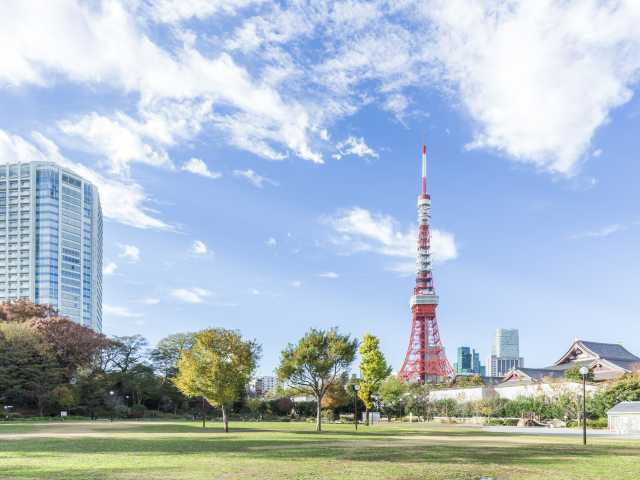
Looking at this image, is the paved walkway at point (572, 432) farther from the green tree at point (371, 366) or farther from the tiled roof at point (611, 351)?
the tiled roof at point (611, 351)

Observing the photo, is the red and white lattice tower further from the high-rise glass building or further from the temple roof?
the high-rise glass building

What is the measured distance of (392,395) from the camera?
61062 mm

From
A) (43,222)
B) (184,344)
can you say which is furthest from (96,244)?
(184,344)

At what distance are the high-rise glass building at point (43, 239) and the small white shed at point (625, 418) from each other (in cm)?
11751

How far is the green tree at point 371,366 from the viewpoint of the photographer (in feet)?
156

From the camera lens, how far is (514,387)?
190ft

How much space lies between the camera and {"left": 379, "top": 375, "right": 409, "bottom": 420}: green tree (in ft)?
200

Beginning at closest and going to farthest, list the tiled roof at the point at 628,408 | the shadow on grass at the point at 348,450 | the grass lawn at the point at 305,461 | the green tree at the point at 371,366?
the grass lawn at the point at 305,461, the shadow on grass at the point at 348,450, the tiled roof at the point at 628,408, the green tree at the point at 371,366

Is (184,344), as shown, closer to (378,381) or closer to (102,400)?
(102,400)

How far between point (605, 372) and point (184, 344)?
48.2 m

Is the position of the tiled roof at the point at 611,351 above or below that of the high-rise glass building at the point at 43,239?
below

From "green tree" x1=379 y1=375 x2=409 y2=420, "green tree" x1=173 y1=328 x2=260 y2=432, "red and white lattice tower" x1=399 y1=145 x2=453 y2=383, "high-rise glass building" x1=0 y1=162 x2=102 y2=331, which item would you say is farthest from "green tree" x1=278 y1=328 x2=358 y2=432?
"high-rise glass building" x1=0 y1=162 x2=102 y2=331

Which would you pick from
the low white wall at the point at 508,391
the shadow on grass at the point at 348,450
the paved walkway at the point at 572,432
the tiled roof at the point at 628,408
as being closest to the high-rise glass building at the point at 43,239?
the low white wall at the point at 508,391

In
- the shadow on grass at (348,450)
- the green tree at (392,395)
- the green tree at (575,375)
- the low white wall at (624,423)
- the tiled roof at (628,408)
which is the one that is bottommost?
the green tree at (392,395)
